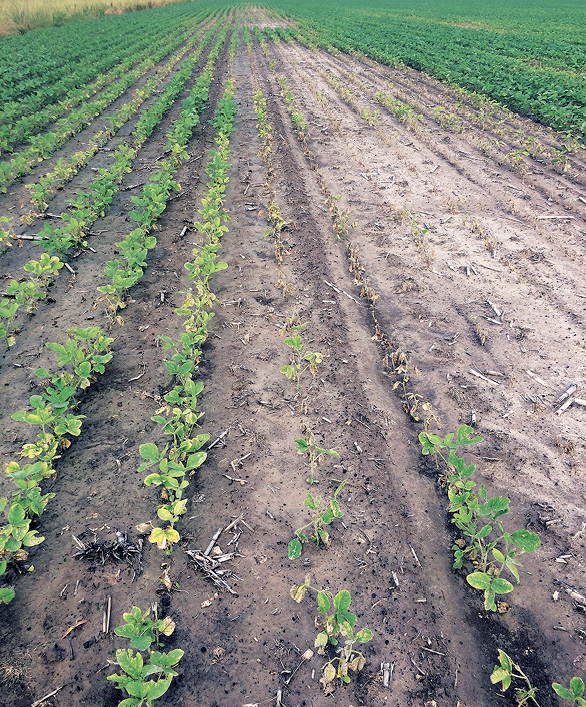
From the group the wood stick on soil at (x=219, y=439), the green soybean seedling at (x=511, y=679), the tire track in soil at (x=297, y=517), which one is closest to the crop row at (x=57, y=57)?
the tire track in soil at (x=297, y=517)

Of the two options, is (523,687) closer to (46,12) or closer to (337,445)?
(337,445)

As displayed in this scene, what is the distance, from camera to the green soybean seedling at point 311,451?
3504 millimetres

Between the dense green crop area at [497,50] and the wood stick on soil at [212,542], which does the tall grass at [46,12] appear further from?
the wood stick on soil at [212,542]

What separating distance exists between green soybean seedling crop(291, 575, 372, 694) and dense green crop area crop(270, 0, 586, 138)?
12316mm

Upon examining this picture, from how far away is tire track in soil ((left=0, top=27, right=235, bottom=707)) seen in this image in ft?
8.25

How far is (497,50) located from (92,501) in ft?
84.9

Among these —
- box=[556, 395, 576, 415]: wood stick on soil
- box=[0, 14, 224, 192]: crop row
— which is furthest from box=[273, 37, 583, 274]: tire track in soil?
box=[0, 14, 224, 192]: crop row

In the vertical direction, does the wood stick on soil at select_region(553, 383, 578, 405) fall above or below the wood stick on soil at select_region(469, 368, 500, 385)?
below

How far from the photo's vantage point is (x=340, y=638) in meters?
2.66

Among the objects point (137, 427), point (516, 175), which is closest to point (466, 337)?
point (137, 427)

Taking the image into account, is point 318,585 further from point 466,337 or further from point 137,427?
point 466,337

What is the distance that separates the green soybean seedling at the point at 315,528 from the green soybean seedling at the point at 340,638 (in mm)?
327

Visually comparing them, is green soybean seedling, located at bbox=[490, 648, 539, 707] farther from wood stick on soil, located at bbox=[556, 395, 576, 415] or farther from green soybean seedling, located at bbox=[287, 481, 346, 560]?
wood stick on soil, located at bbox=[556, 395, 576, 415]

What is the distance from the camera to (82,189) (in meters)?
8.31
